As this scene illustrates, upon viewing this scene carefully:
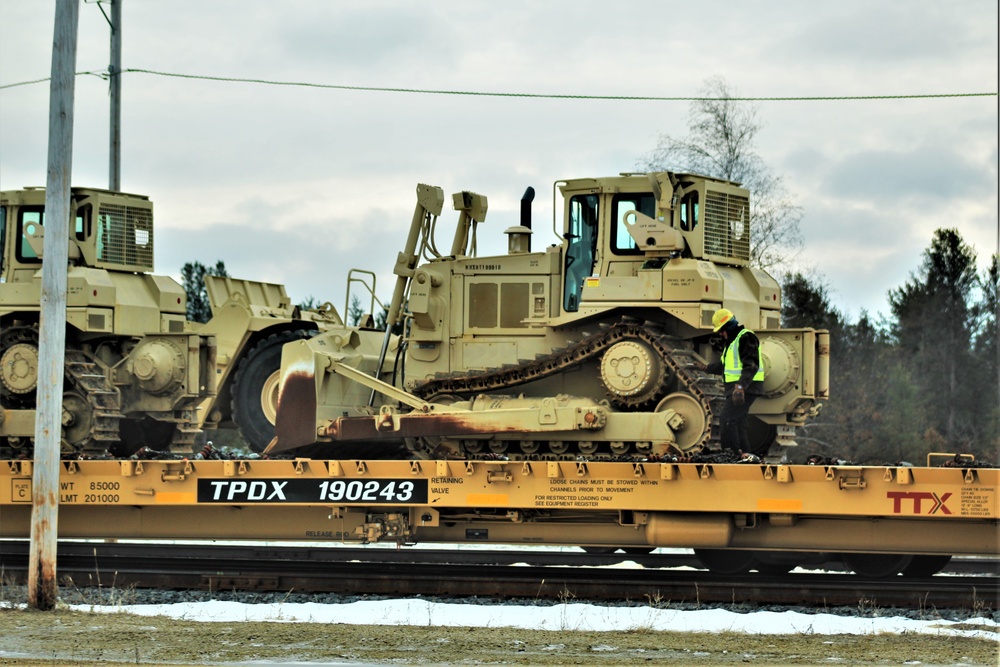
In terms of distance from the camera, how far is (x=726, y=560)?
50.0 ft

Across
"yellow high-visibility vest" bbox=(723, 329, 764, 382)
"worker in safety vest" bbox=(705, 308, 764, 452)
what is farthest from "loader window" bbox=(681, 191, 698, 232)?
"yellow high-visibility vest" bbox=(723, 329, 764, 382)

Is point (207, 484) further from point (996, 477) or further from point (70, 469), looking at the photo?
point (996, 477)

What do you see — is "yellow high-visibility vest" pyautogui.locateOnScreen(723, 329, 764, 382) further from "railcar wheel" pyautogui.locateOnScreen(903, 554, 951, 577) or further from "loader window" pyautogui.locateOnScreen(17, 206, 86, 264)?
"loader window" pyautogui.locateOnScreen(17, 206, 86, 264)

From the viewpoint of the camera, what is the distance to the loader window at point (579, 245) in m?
16.8

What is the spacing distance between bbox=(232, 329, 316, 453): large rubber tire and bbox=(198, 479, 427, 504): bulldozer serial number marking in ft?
16.3

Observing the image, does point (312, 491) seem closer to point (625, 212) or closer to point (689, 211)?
point (625, 212)

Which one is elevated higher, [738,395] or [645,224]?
[645,224]

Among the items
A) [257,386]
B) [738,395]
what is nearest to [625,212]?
[738,395]

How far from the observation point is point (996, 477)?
12594 mm

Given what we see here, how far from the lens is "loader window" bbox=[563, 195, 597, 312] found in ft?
55.2

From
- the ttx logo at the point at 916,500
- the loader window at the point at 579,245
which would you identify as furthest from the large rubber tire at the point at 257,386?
the ttx logo at the point at 916,500

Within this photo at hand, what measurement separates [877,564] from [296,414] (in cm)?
674

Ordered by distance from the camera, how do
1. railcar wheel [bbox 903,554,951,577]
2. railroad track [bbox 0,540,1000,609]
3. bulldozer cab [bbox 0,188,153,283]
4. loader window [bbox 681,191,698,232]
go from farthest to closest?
1. bulldozer cab [bbox 0,188,153,283]
2. loader window [bbox 681,191,698,232]
3. railcar wheel [bbox 903,554,951,577]
4. railroad track [bbox 0,540,1000,609]

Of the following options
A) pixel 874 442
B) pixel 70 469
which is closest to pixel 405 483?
pixel 70 469
